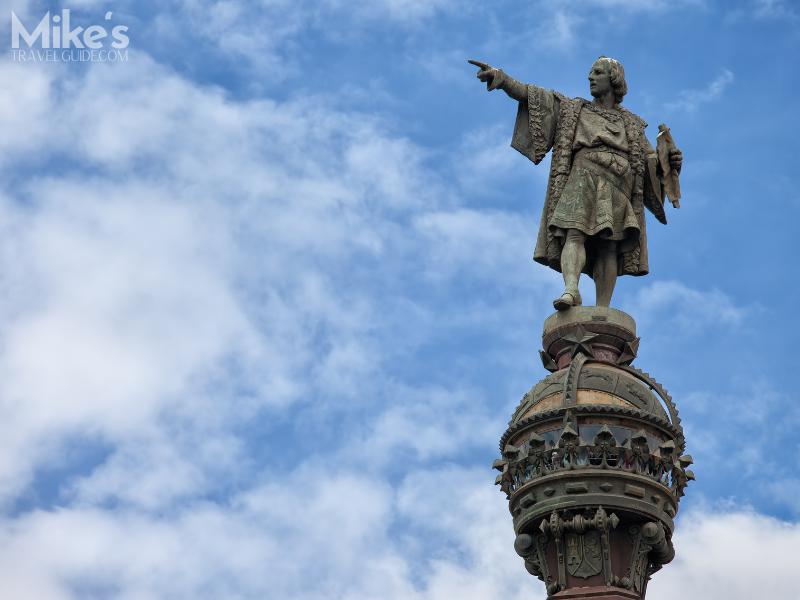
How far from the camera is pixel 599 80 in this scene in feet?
91.5

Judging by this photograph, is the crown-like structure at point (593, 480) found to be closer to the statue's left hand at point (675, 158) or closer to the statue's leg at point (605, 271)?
the statue's leg at point (605, 271)

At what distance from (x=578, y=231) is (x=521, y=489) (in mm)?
5224

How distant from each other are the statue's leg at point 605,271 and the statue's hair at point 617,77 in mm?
2671

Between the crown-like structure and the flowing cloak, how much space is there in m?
3.18

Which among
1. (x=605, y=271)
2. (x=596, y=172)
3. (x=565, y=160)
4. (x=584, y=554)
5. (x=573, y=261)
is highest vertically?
(x=565, y=160)

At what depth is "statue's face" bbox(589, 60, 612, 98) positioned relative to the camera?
2788cm

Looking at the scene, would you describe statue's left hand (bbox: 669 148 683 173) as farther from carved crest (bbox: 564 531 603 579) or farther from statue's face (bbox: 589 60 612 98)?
carved crest (bbox: 564 531 603 579)

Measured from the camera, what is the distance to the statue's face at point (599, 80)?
2788 centimetres

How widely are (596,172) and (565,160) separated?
0.59m

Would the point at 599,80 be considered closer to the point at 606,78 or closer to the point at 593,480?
the point at 606,78

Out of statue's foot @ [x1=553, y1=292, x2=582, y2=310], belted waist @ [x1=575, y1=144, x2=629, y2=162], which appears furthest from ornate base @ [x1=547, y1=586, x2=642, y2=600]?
belted waist @ [x1=575, y1=144, x2=629, y2=162]

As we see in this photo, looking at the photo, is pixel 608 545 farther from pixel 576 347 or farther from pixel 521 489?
pixel 576 347

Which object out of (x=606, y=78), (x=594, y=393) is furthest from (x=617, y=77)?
(x=594, y=393)

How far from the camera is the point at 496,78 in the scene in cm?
2731
